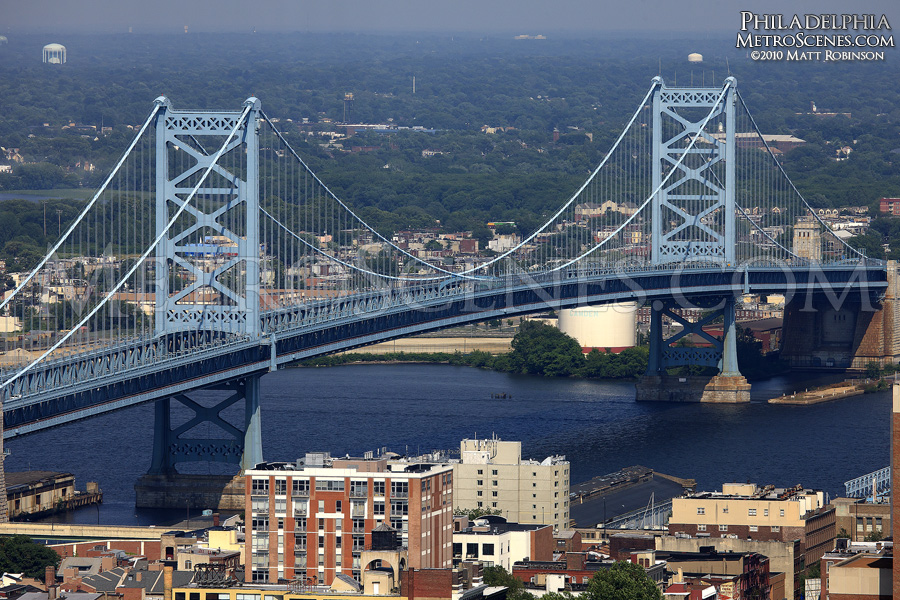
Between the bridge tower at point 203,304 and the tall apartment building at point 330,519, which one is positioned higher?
the bridge tower at point 203,304

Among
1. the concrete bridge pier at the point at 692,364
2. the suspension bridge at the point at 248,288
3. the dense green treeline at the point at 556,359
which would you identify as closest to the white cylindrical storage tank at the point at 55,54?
the suspension bridge at the point at 248,288

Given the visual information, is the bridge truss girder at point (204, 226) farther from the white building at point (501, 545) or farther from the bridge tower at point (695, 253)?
the bridge tower at point (695, 253)

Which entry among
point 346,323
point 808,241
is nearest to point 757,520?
point 346,323

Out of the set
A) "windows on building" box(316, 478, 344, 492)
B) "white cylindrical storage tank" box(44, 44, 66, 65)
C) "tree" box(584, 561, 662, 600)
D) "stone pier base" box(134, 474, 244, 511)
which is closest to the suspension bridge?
"stone pier base" box(134, 474, 244, 511)

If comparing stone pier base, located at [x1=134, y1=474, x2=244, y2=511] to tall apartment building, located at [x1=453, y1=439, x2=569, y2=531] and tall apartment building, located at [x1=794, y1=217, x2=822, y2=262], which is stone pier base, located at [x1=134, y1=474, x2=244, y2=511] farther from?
tall apartment building, located at [x1=794, y1=217, x2=822, y2=262]

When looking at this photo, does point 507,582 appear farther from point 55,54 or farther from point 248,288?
point 55,54

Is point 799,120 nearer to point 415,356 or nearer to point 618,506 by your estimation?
point 415,356
